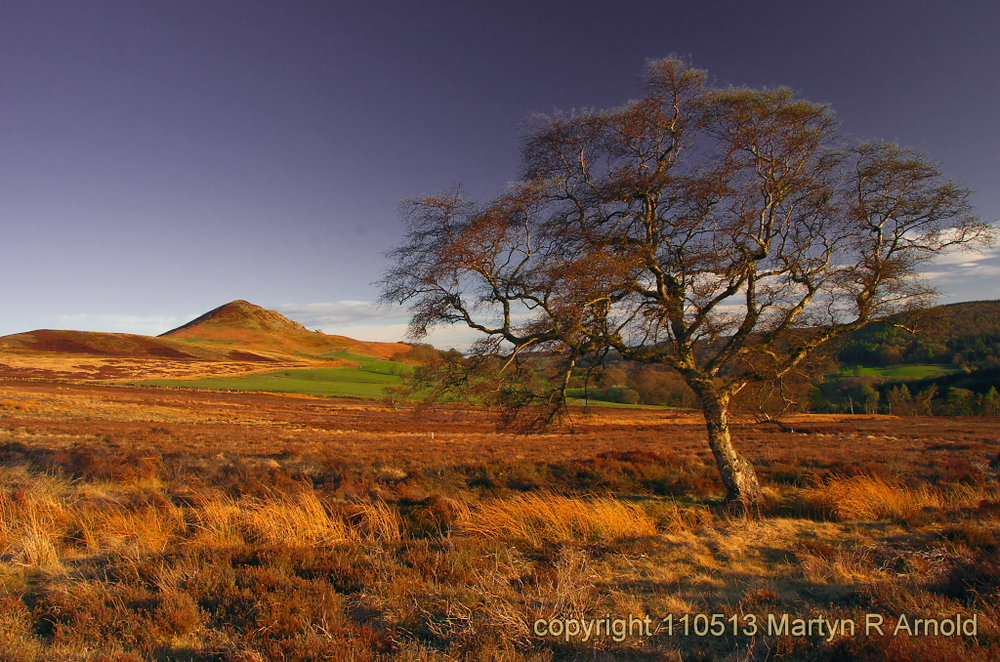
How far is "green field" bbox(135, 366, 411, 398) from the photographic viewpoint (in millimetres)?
73625

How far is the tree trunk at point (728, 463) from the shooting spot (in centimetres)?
862

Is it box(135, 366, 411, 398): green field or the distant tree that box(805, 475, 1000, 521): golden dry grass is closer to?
box(135, 366, 411, 398): green field

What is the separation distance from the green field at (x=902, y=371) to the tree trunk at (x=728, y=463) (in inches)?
4593

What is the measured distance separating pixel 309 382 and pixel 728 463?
3562 inches

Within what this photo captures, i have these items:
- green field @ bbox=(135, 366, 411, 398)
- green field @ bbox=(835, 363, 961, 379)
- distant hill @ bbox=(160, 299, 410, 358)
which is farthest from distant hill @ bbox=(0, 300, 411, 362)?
green field @ bbox=(835, 363, 961, 379)

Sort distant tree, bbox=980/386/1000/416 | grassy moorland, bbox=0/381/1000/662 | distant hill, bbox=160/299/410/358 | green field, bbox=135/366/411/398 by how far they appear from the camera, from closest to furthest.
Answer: grassy moorland, bbox=0/381/1000/662 → distant tree, bbox=980/386/1000/416 → green field, bbox=135/366/411/398 → distant hill, bbox=160/299/410/358

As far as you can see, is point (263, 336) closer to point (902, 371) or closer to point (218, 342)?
point (218, 342)

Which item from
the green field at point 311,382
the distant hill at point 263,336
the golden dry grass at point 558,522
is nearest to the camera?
the golden dry grass at point 558,522

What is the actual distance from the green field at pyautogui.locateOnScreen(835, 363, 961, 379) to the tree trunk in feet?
383

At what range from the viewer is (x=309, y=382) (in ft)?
292

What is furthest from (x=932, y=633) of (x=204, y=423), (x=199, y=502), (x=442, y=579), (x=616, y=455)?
(x=204, y=423)

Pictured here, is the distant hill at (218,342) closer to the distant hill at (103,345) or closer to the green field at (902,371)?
the distant hill at (103,345)

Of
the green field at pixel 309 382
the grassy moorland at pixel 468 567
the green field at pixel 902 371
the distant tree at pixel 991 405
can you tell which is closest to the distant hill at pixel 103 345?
the green field at pixel 309 382

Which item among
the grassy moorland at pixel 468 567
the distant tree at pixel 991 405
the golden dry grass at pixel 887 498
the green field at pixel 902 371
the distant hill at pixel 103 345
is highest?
the distant hill at pixel 103 345
